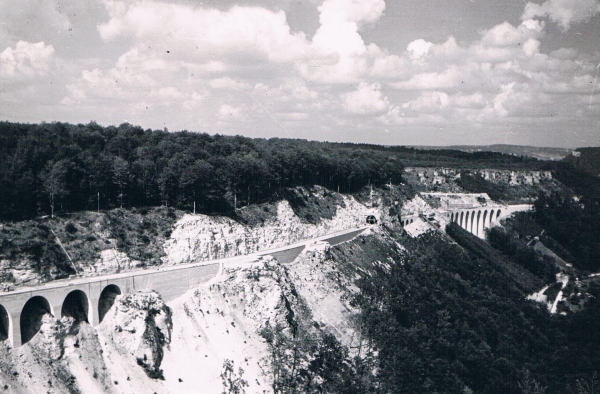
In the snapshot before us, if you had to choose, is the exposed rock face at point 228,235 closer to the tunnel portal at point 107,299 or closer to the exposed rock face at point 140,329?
the tunnel portal at point 107,299

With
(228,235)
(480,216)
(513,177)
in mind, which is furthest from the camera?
(513,177)

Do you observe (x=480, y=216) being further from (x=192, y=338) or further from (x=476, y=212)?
(x=192, y=338)

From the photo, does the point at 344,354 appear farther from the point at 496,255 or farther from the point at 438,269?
the point at 496,255

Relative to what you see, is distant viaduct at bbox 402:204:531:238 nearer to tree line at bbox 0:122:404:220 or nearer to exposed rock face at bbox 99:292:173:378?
tree line at bbox 0:122:404:220

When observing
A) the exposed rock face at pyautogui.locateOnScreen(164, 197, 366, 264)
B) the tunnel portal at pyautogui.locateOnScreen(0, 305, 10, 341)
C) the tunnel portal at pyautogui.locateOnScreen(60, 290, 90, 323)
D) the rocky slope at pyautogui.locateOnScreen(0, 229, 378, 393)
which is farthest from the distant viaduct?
the tunnel portal at pyautogui.locateOnScreen(0, 305, 10, 341)

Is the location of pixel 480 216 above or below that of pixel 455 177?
below

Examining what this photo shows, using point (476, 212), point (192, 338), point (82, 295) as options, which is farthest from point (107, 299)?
point (476, 212)
